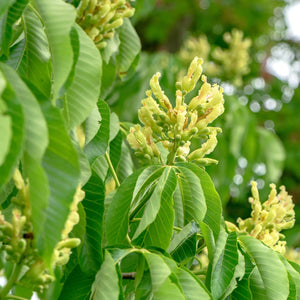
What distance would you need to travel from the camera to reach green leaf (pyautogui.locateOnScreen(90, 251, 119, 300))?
4.12 ft

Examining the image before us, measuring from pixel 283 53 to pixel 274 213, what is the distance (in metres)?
7.97

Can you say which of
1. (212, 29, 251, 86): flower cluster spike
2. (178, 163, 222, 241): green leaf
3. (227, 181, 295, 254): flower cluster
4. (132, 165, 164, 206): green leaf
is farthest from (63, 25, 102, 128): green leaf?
(212, 29, 251, 86): flower cluster spike

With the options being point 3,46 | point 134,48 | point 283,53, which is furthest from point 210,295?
point 283,53

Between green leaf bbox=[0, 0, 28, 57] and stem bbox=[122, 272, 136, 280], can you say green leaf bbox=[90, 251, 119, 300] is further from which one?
green leaf bbox=[0, 0, 28, 57]

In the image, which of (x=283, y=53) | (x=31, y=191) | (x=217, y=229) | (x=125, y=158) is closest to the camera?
(x=31, y=191)

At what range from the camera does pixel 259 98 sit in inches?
292

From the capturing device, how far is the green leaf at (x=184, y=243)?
148 cm

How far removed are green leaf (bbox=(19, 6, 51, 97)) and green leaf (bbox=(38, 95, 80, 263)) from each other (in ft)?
1.52

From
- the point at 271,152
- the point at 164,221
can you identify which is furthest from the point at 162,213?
the point at 271,152

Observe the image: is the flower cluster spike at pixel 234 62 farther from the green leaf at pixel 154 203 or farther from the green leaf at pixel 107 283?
the green leaf at pixel 107 283

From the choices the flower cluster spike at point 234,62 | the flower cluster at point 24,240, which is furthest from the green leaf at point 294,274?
the flower cluster spike at point 234,62

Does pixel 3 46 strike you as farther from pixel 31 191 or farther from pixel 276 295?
pixel 276 295

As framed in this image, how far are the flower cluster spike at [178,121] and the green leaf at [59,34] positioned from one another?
44cm

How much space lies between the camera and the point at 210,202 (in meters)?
1.52
